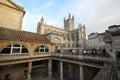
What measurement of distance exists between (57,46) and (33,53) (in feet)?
23.9

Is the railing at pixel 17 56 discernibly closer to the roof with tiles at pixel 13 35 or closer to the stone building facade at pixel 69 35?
the roof with tiles at pixel 13 35

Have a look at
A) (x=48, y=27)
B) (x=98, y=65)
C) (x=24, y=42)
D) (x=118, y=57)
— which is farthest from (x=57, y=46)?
(x=48, y=27)

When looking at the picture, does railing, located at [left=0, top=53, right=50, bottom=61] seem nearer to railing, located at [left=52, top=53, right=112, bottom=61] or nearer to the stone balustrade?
railing, located at [left=52, top=53, right=112, bottom=61]

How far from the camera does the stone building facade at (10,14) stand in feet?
56.1

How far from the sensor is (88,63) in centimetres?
1073

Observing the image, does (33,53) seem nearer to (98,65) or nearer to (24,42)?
(24,42)

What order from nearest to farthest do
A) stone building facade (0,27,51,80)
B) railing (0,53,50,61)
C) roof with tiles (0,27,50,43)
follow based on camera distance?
railing (0,53,50,61) < stone building facade (0,27,51,80) < roof with tiles (0,27,50,43)

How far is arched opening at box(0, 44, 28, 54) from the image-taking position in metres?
11.8

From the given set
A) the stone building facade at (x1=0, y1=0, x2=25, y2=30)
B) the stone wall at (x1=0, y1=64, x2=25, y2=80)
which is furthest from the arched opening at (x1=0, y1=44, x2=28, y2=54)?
the stone building facade at (x1=0, y1=0, x2=25, y2=30)

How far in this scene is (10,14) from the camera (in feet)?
60.7

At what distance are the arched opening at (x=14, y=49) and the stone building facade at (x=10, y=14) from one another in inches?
318

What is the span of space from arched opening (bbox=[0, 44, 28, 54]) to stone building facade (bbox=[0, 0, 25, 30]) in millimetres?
8078

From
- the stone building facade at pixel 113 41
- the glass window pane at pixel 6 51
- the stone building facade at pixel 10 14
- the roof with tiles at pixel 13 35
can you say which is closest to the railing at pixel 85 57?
the stone building facade at pixel 113 41

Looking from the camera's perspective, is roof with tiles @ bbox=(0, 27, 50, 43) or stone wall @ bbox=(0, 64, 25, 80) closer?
roof with tiles @ bbox=(0, 27, 50, 43)
